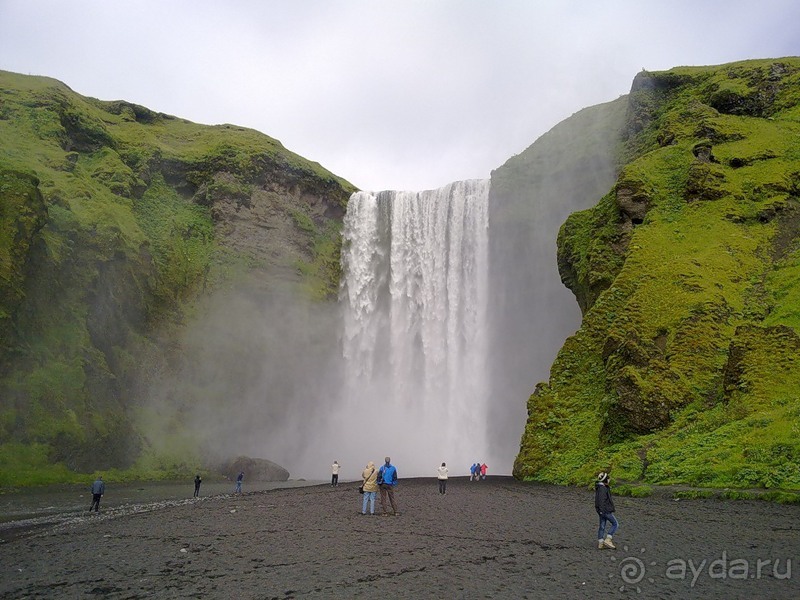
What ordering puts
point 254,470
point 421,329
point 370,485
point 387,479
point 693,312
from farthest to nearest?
1. point 421,329
2. point 254,470
3. point 693,312
4. point 387,479
5. point 370,485

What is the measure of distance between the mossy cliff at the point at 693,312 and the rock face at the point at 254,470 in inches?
864

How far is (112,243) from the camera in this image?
1788 inches

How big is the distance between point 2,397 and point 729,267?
41568 millimetres

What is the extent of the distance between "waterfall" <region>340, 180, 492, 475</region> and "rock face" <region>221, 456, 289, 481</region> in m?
11.8

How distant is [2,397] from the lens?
1341 inches

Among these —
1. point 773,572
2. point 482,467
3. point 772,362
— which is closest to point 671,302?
point 772,362

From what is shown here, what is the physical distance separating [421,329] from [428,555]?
46170 millimetres

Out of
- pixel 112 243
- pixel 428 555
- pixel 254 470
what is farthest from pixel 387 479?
pixel 112 243

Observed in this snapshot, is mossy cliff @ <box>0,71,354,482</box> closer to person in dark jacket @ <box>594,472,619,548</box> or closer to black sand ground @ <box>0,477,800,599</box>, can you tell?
black sand ground @ <box>0,477,800,599</box>

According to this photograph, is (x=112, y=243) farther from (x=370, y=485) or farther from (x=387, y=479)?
(x=387, y=479)

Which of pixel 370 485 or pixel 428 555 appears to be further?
pixel 370 485

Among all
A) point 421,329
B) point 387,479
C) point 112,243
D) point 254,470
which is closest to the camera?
point 387,479

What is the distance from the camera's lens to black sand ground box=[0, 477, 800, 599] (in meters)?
8.91

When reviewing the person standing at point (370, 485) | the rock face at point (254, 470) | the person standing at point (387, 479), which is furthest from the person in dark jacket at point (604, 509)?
the rock face at point (254, 470)
